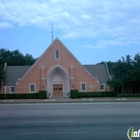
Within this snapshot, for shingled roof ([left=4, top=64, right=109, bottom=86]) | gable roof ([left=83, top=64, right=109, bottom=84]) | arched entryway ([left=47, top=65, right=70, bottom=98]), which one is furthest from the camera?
gable roof ([left=83, top=64, right=109, bottom=84])

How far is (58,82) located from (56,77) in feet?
3.34

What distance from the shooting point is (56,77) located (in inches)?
1967

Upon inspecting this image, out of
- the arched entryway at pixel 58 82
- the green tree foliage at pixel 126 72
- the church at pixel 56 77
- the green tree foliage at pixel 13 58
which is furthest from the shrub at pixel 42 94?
the green tree foliage at pixel 13 58

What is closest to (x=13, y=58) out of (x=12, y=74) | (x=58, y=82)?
(x=12, y=74)

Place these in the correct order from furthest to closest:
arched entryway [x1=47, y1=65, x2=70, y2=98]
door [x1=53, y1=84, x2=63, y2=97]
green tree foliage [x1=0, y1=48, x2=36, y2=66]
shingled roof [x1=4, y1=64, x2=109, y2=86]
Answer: green tree foliage [x1=0, y1=48, x2=36, y2=66] < shingled roof [x1=4, y1=64, x2=109, y2=86] < door [x1=53, y1=84, x2=63, y2=97] < arched entryway [x1=47, y1=65, x2=70, y2=98]

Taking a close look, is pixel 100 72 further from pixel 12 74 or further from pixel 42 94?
pixel 12 74

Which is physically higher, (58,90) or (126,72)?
(126,72)

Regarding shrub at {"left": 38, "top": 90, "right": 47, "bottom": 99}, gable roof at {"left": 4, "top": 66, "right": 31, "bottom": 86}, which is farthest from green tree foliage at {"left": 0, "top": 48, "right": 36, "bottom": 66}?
shrub at {"left": 38, "top": 90, "right": 47, "bottom": 99}

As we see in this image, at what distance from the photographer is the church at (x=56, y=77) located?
4778cm

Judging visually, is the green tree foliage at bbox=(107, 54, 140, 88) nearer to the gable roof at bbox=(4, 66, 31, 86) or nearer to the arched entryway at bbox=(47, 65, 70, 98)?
the arched entryway at bbox=(47, 65, 70, 98)

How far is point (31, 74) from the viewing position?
157 feet

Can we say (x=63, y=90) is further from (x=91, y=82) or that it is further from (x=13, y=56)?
(x=13, y=56)

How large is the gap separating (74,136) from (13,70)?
46501mm

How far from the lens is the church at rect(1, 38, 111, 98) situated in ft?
157
